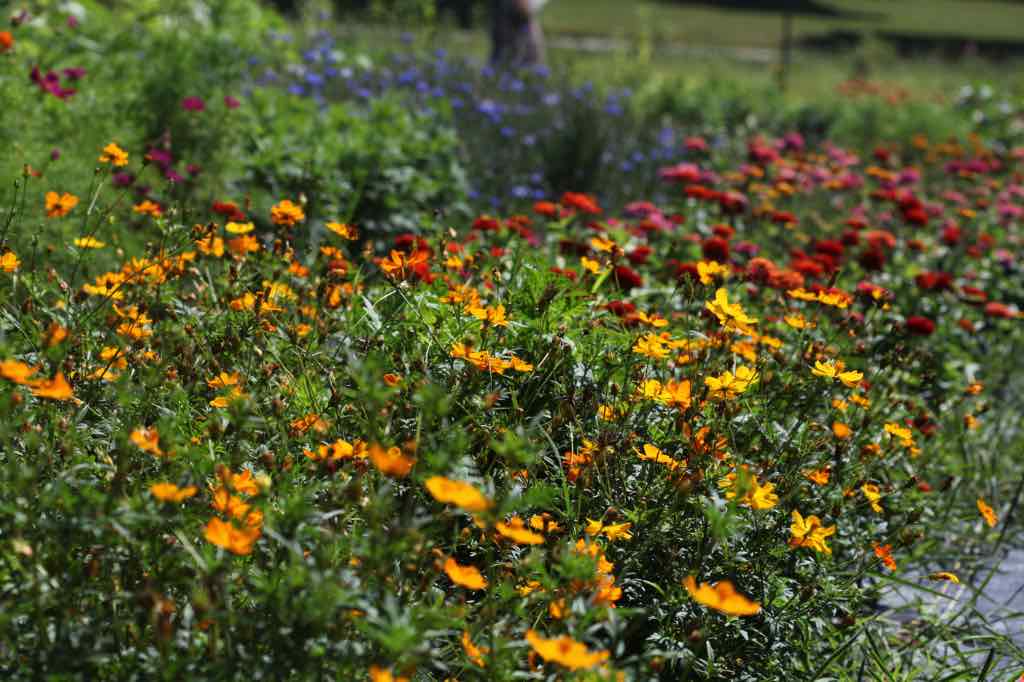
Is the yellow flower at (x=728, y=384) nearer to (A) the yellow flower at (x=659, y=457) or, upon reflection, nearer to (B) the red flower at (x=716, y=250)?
(A) the yellow flower at (x=659, y=457)

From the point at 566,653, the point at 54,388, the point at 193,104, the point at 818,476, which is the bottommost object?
the point at 818,476

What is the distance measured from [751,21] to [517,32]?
23960 mm

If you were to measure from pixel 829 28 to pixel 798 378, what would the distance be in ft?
105

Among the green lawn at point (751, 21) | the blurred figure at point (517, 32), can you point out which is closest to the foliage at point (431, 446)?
the blurred figure at point (517, 32)

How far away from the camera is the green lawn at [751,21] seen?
26859 mm

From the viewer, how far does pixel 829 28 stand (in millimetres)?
31031

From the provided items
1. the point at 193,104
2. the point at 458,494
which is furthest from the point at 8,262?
the point at 193,104

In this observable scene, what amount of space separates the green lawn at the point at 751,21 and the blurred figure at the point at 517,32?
561 inches

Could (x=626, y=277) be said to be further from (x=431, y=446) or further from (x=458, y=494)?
(x=458, y=494)

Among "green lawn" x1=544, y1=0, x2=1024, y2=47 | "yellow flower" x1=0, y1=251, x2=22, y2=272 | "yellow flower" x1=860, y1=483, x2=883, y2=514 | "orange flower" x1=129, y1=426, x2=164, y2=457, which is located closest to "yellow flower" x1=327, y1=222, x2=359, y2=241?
"yellow flower" x1=0, y1=251, x2=22, y2=272

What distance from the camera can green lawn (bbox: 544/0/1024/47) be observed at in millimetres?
26859

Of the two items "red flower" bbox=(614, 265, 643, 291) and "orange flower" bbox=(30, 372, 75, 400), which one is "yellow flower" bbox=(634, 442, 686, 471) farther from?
"orange flower" bbox=(30, 372, 75, 400)

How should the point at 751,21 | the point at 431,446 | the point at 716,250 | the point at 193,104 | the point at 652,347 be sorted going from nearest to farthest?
the point at 431,446 < the point at 652,347 < the point at 716,250 < the point at 193,104 < the point at 751,21

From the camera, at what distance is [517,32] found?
1020 cm
